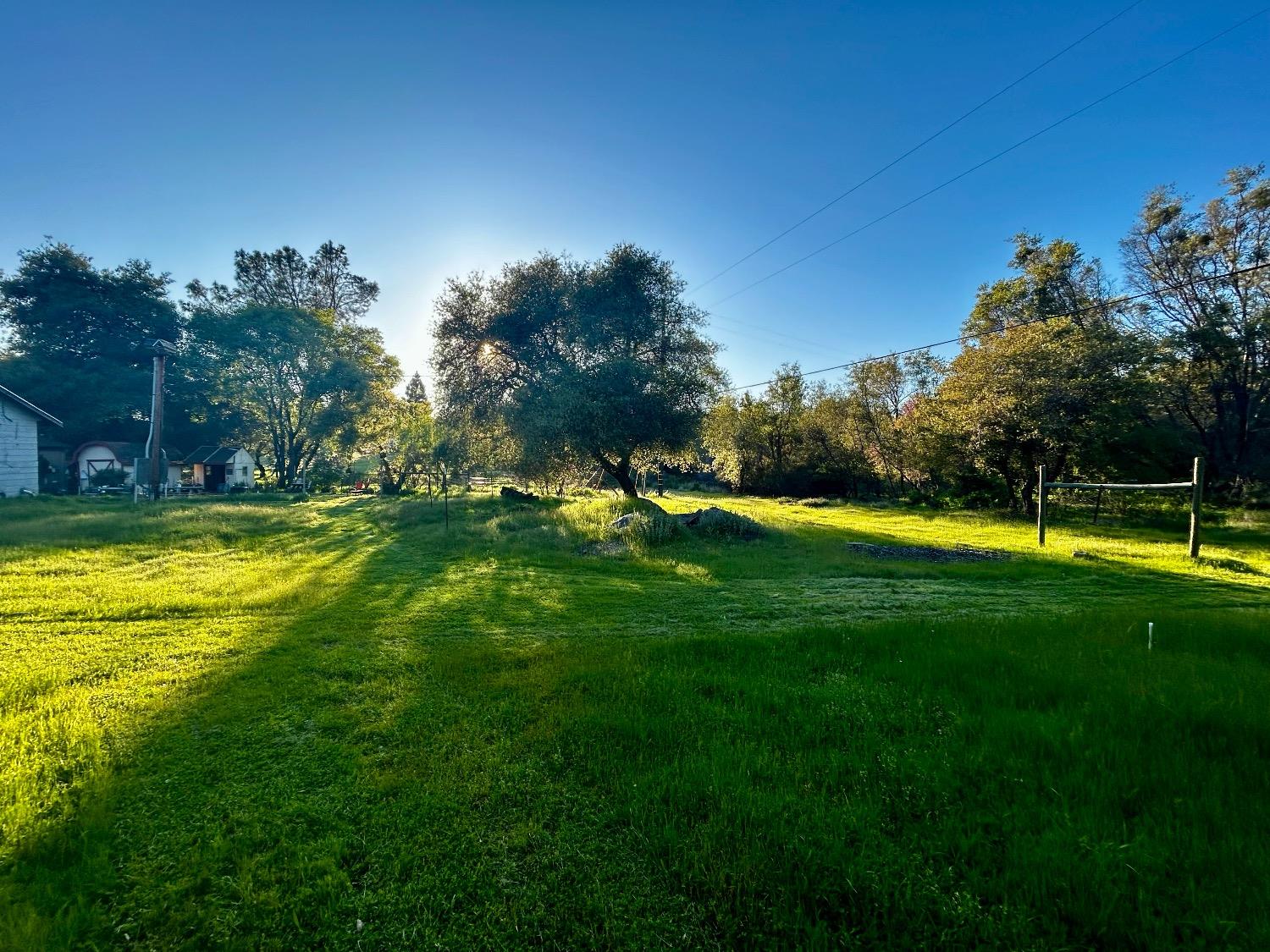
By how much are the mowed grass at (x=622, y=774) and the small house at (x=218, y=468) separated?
35229 mm

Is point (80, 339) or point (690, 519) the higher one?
point (80, 339)

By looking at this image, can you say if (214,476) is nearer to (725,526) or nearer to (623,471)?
(623,471)

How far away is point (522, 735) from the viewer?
3.41 metres

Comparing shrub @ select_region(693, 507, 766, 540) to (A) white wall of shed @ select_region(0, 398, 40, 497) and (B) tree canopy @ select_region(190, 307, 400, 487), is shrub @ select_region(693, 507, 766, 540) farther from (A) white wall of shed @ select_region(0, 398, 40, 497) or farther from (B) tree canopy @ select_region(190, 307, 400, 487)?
(B) tree canopy @ select_region(190, 307, 400, 487)

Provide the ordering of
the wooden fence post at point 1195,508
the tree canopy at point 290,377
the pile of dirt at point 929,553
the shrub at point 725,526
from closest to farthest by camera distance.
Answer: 1. the wooden fence post at point 1195,508
2. the pile of dirt at point 929,553
3. the shrub at point 725,526
4. the tree canopy at point 290,377

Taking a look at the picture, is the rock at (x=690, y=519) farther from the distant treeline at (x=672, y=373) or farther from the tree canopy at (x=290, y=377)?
the tree canopy at (x=290, y=377)

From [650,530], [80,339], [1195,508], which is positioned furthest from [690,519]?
[80,339]

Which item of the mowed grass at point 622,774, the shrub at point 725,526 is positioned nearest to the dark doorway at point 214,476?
the mowed grass at point 622,774

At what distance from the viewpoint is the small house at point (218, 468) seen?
3475 centimetres

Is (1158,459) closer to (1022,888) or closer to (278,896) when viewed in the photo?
(1022,888)

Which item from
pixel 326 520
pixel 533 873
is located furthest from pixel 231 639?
pixel 326 520

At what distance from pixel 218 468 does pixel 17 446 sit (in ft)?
47.3

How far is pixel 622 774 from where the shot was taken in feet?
9.87

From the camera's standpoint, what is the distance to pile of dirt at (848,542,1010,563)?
1116 cm
